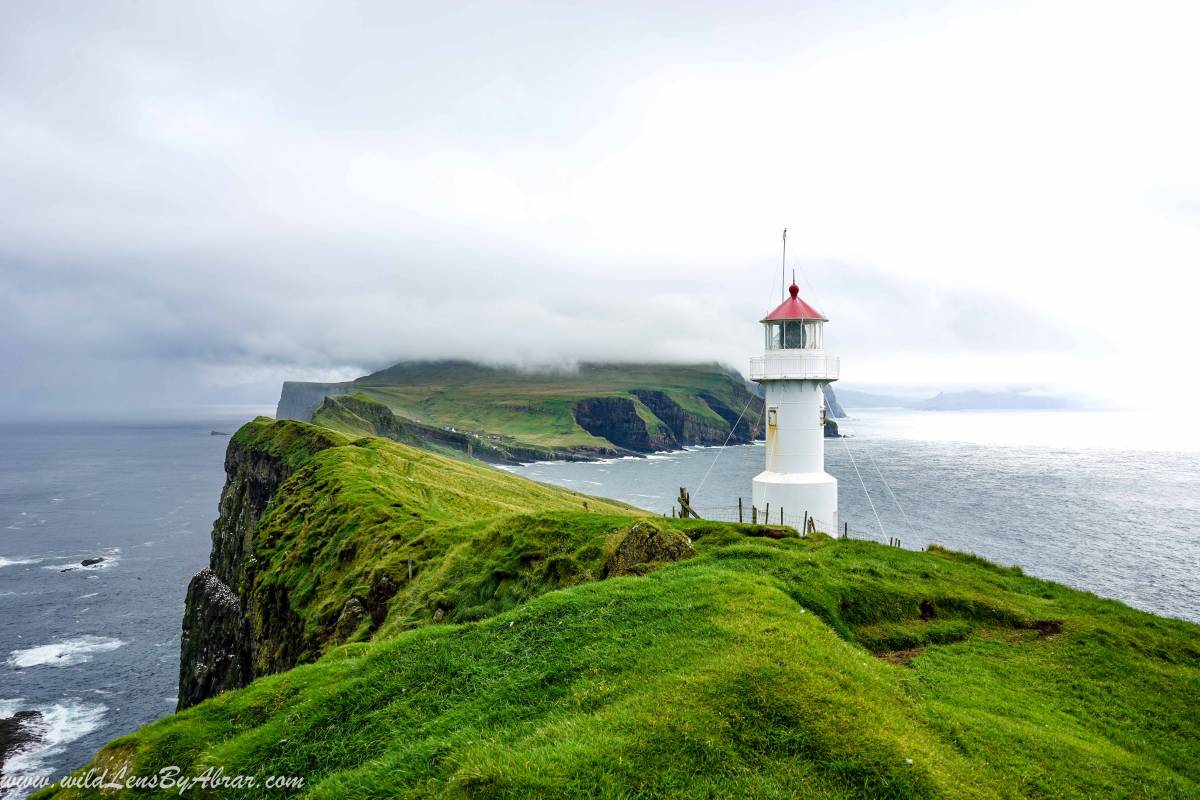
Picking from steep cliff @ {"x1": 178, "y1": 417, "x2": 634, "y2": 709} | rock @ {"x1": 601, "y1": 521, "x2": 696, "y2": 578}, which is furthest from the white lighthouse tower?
steep cliff @ {"x1": 178, "y1": 417, "x2": 634, "y2": 709}

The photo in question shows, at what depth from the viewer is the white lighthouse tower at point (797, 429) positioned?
102ft

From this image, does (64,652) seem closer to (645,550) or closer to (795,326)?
(645,550)

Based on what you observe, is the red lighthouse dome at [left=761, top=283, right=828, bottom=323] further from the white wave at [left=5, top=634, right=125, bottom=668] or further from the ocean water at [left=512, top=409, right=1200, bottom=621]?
the white wave at [left=5, top=634, right=125, bottom=668]

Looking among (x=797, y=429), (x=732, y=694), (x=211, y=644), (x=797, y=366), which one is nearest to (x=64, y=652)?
(x=211, y=644)

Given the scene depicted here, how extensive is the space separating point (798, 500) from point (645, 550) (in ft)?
42.5

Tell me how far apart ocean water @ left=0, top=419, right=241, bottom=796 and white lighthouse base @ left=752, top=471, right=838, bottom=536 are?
53446 millimetres

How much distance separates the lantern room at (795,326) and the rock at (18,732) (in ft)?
203

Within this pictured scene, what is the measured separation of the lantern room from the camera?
31.9 m

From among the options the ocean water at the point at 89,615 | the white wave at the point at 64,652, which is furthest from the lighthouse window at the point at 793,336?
the white wave at the point at 64,652

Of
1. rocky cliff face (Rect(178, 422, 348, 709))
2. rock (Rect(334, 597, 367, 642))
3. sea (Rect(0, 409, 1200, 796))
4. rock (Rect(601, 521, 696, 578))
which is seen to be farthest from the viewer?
sea (Rect(0, 409, 1200, 796))

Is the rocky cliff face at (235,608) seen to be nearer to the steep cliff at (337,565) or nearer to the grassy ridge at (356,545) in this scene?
the steep cliff at (337,565)

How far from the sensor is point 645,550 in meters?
21.0

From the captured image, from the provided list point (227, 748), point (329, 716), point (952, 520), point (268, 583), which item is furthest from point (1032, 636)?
point (952, 520)

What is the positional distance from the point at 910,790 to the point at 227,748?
1319 cm
